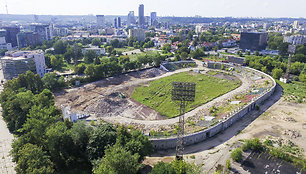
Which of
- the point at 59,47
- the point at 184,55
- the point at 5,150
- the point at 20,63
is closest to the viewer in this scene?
the point at 5,150

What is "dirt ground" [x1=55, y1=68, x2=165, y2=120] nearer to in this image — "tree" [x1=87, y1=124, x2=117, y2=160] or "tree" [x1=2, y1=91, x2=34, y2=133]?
"tree" [x1=2, y1=91, x2=34, y2=133]

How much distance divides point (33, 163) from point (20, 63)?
48.9 m

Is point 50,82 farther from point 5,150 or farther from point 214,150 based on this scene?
point 214,150

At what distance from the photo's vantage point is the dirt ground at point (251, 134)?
2972cm

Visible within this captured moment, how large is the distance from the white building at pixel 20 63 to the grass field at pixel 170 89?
34190 millimetres

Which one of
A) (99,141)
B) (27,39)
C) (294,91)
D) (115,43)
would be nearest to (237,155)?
(99,141)

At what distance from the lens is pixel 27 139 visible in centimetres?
2828

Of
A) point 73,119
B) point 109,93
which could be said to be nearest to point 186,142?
point 73,119

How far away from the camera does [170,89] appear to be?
56750 millimetres

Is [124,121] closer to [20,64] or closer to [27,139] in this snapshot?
[27,139]

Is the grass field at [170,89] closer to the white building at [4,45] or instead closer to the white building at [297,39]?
the white building at [297,39]

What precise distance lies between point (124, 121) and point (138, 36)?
11071 cm

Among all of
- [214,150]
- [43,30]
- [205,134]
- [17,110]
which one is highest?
[43,30]

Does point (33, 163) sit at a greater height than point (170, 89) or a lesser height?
lesser
